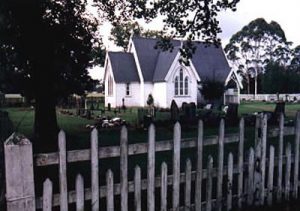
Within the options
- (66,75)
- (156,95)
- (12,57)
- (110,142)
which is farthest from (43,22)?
(156,95)

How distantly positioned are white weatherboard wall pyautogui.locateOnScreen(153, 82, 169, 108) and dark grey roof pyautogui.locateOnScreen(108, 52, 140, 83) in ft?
8.80

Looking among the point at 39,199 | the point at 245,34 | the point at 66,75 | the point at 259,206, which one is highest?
the point at 245,34

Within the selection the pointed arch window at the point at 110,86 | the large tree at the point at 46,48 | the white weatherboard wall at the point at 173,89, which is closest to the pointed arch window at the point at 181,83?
the white weatherboard wall at the point at 173,89

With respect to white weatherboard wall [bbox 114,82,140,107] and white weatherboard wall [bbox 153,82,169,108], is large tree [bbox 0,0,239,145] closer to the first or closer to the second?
white weatherboard wall [bbox 153,82,169,108]

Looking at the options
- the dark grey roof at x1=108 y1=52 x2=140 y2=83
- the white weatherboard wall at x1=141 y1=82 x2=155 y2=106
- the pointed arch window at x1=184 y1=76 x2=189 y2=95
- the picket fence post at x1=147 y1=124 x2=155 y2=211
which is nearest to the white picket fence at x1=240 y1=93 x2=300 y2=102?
the pointed arch window at x1=184 y1=76 x2=189 y2=95

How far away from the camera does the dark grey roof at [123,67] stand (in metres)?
39.2

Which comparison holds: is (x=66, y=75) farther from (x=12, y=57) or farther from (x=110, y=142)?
(x=110, y=142)

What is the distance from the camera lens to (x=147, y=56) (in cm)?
4019

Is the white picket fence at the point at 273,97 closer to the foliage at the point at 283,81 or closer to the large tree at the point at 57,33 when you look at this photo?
the foliage at the point at 283,81

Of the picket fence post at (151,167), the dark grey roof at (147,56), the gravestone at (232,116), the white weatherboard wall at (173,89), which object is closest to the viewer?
the picket fence post at (151,167)

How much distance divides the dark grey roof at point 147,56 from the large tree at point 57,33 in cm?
2577

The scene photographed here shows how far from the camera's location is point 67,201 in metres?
3.68

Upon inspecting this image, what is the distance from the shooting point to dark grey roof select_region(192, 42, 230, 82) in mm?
41031

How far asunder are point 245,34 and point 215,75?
110ft
